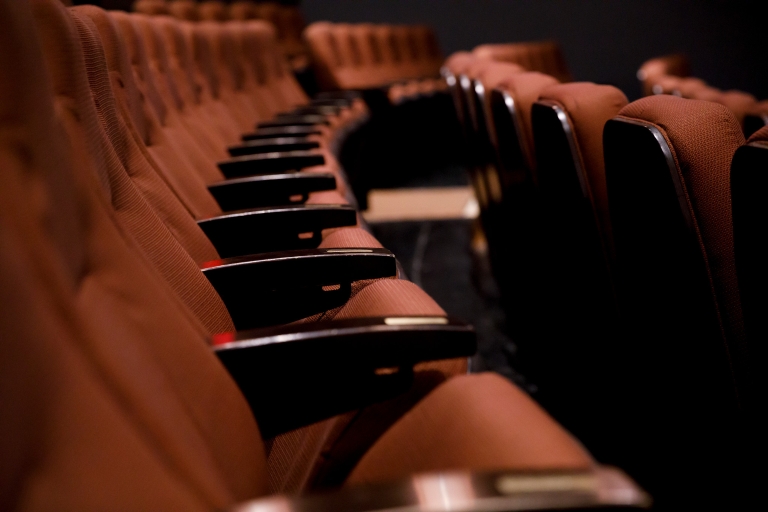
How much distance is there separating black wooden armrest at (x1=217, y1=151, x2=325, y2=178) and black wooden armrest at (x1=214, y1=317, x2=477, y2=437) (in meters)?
0.52

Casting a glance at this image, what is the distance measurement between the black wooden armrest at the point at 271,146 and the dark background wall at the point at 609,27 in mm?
2473

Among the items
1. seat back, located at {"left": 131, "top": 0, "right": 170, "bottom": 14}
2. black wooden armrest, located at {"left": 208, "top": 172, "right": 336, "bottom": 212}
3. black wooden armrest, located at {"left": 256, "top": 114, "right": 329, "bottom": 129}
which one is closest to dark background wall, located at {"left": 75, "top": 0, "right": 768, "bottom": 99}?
seat back, located at {"left": 131, "top": 0, "right": 170, "bottom": 14}

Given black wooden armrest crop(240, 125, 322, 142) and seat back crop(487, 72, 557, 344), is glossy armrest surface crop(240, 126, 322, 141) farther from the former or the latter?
seat back crop(487, 72, 557, 344)

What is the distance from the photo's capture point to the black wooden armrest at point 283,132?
1.01 meters

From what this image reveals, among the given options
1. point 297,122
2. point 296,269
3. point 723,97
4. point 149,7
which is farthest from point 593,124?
point 149,7

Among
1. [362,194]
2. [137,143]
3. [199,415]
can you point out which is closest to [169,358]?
[199,415]

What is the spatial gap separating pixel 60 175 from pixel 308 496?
0.47 ft

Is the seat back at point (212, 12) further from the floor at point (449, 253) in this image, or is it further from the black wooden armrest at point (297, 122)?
the black wooden armrest at point (297, 122)

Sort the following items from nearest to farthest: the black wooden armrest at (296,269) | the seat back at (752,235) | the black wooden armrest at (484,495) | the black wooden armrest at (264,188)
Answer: the black wooden armrest at (484,495), the seat back at (752,235), the black wooden armrest at (296,269), the black wooden armrest at (264,188)

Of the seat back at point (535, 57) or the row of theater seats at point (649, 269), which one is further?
the seat back at point (535, 57)

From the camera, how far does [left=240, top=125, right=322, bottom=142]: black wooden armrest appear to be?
3.31ft

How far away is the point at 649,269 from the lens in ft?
1.24

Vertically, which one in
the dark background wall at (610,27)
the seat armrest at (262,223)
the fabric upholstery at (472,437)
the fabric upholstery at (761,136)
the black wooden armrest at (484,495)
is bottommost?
the dark background wall at (610,27)

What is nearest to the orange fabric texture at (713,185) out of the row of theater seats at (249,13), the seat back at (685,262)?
the seat back at (685,262)
